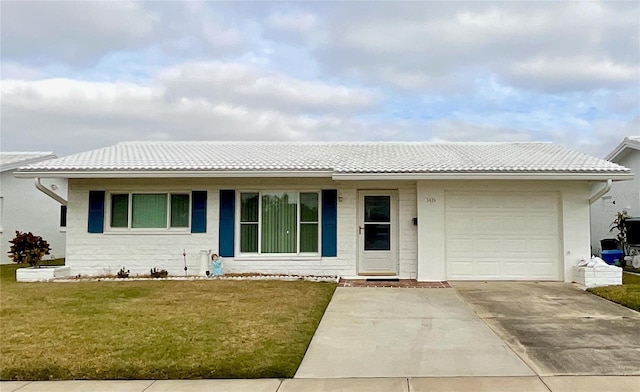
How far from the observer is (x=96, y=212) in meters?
12.3

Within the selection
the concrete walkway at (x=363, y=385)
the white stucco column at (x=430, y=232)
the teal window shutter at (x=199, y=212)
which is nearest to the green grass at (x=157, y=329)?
the concrete walkway at (x=363, y=385)

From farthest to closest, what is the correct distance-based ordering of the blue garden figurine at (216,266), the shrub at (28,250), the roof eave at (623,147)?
the roof eave at (623,147), the shrub at (28,250), the blue garden figurine at (216,266)

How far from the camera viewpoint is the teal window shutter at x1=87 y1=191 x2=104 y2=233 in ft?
A: 40.2

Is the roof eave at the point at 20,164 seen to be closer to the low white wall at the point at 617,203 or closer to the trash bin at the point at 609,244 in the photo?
the trash bin at the point at 609,244

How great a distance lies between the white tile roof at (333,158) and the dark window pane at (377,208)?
0.92 m

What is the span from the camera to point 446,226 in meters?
11.7

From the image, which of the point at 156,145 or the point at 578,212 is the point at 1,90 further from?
the point at 578,212

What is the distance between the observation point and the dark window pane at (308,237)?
12.2 metres

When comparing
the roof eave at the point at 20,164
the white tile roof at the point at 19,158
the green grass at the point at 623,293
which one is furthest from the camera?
the white tile roof at the point at 19,158

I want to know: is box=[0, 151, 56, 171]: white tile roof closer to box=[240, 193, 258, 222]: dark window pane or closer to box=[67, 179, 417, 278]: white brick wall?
box=[67, 179, 417, 278]: white brick wall

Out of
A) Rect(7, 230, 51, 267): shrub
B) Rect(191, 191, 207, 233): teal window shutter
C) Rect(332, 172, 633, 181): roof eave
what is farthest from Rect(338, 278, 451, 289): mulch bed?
Rect(7, 230, 51, 267): shrub

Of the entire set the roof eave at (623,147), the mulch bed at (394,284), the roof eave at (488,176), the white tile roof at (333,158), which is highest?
the roof eave at (623,147)

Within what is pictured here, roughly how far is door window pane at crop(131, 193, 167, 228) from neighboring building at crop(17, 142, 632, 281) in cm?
3

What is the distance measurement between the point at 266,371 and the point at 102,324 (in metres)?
3.35
